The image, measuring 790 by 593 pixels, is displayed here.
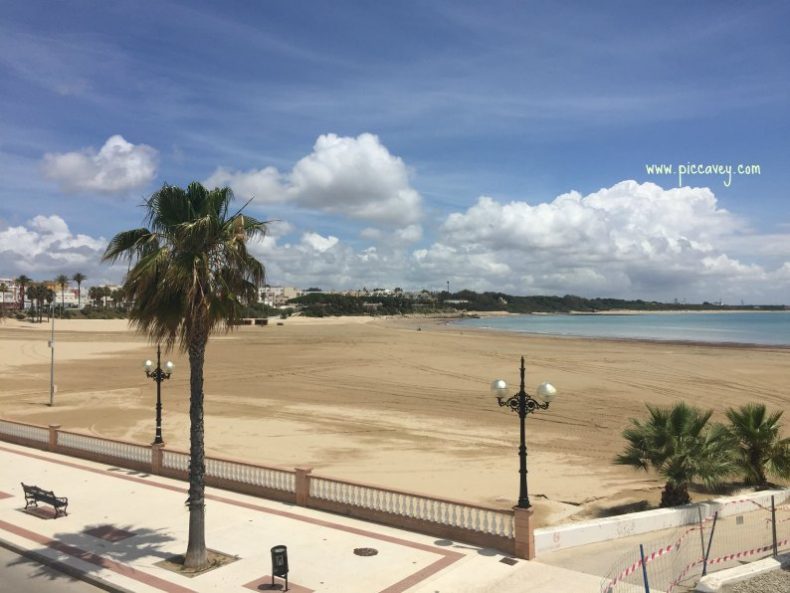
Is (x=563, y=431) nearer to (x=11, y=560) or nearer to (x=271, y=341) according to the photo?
(x=11, y=560)

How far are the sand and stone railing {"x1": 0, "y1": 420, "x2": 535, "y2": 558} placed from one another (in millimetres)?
3321

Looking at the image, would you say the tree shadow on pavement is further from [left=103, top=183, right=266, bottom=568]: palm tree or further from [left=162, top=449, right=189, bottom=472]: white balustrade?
[left=162, top=449, right=189, bottom=472]: white balustrade

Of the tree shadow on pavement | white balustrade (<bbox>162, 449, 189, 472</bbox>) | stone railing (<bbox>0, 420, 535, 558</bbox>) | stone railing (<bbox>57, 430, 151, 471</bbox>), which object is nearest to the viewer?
the tree shadow on pavement

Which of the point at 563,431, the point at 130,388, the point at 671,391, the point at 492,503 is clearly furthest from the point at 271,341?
the point at 492,503

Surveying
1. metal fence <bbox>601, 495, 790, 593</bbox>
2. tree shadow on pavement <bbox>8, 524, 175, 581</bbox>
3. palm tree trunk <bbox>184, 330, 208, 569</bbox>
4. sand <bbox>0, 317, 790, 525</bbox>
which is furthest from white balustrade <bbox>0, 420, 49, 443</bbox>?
metal fence <bbox>601, 495, 790, 593</bbox>

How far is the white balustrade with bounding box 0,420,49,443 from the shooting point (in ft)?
68.3

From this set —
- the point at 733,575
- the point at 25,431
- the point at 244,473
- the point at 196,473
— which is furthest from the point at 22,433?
the point at 733,575

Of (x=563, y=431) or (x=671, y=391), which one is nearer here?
(x=563, y=431)

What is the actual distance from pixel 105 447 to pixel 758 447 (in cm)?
1863

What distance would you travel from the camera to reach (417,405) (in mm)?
32438

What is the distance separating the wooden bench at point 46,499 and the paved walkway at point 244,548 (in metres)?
0.23

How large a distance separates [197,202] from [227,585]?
21.7 feet

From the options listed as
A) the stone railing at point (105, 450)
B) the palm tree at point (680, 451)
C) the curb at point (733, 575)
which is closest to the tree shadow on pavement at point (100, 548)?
the stone railing at point (105, 450)

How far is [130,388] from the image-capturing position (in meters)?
38.5
